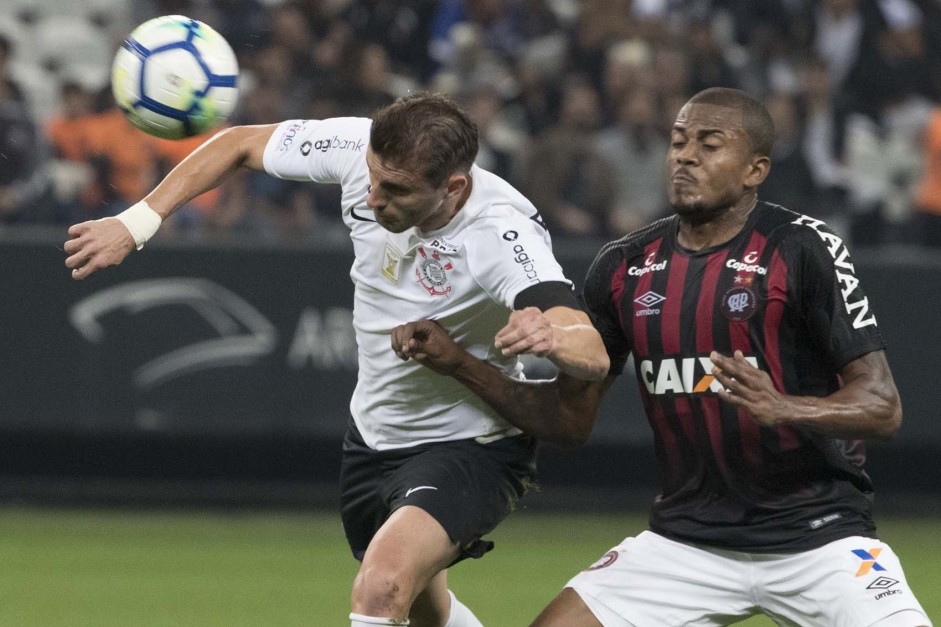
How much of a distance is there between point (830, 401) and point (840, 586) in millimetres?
574

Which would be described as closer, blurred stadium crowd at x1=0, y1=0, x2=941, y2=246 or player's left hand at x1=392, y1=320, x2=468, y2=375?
player's left hand at x1=392, y1=320, x2=468, y2=375

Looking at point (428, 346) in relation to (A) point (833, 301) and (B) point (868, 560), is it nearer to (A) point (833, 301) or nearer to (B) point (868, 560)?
(A) point (833, 301)

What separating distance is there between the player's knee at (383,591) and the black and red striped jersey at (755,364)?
93cm

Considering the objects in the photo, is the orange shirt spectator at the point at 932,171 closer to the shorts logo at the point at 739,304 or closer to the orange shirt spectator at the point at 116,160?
the orange shirt spectator at the point at 116,160

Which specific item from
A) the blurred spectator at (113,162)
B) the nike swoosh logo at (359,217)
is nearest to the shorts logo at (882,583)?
the nike swoosh logo at (359,217)

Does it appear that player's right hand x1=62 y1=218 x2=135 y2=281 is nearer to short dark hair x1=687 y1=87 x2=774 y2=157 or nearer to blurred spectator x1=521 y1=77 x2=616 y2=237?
short dark hair x1=687 y1=87 x2=774 y2=157

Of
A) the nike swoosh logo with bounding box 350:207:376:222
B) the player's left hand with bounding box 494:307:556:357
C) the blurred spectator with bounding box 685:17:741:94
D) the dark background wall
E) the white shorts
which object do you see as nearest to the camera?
the player's left hand with bounding box 494:307:556:357

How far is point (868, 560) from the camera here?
4758mm

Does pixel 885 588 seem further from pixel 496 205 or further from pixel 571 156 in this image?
pixel 571 156

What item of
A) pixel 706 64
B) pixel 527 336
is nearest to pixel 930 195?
pixel 706 64

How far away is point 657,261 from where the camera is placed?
203 inches

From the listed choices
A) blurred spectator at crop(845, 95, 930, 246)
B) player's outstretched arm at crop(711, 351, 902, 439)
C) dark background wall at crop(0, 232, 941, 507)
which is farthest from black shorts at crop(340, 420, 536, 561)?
blurred spectator at crop(845, 95, 930, 246)

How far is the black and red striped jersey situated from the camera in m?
4.84

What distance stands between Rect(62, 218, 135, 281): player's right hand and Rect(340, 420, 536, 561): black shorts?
1.15m
